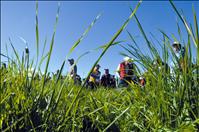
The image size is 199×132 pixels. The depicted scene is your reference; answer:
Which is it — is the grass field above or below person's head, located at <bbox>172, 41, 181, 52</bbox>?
below

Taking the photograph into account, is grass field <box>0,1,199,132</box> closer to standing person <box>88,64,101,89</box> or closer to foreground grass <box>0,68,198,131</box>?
foreground grass <box>0,68,198,131</box>

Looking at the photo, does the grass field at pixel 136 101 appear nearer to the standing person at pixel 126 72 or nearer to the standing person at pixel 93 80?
the standing person at pixel 126 72

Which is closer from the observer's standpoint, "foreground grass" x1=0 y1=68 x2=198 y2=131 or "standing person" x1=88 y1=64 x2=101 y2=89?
"foreground grass" x1=0 y1=68 x2=198 y2=131

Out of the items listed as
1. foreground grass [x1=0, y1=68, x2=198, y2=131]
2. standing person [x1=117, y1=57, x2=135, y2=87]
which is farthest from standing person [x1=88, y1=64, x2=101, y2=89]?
foreground grass [x1=0, y1=68, x2=198, y2=131]

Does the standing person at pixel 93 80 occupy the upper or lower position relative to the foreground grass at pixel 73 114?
upper

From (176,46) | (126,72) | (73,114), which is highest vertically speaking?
(126,72)

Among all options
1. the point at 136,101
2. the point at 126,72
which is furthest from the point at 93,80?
the point at 136,101

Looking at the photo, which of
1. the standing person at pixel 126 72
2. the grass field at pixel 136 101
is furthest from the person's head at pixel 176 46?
the standing person at pixel 126 72

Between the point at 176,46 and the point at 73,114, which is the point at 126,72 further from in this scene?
the point at 73,114

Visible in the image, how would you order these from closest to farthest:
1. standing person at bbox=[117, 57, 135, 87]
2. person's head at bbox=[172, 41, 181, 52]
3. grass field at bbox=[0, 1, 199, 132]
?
grass field at bbox=[0, 1, 199, 132] → person's head at bbox=[172, 41, 181, 52] → standing person at bbox=[117, 57, 135, 87]

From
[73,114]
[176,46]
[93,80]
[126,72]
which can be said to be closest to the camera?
[73,114]

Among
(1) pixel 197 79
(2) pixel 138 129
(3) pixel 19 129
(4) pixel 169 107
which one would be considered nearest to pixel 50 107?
(3) pixel 19 129

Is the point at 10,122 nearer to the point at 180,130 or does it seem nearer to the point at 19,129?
the point at 19,129

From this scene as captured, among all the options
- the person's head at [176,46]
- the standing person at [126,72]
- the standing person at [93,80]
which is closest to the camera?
the person's head at [176,46]
